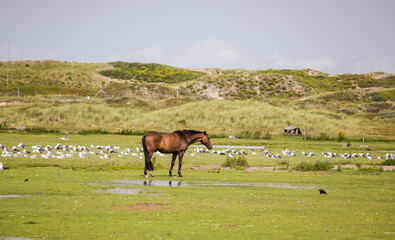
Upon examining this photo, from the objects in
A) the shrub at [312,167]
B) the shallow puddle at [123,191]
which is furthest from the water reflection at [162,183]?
the shrub at [312,167]

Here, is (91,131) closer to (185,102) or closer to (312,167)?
(312,167)

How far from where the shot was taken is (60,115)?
6906cm

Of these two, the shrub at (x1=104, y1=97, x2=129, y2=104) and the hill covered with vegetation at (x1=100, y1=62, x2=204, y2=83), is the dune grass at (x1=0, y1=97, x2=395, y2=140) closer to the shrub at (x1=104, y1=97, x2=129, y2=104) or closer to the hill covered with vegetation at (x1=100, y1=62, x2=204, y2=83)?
the shrub at (x1=104, y1=97, x2=129, y2=104)

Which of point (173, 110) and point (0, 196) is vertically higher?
point (173, 110)

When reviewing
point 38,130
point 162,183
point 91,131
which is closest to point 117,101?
point 91,131

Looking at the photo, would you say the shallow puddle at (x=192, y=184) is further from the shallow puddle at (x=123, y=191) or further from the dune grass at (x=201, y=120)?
the dune grass at (x=201, y=120)

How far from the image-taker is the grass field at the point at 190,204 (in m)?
11.5

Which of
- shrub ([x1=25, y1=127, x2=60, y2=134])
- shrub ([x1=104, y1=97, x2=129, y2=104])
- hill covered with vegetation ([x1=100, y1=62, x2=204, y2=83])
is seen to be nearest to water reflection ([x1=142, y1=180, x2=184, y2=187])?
shrub ([x1=25, y1=127, x2=60, y2=134])

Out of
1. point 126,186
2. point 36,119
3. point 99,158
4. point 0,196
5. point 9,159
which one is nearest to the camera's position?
point 0,196

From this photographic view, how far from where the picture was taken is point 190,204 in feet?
50.8

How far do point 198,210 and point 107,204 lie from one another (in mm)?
2827

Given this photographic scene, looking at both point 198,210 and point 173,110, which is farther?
point 173,110

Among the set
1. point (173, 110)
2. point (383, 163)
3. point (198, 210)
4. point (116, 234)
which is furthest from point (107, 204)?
point (173, 110)

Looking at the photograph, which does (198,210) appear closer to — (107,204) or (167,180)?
(107,204)
